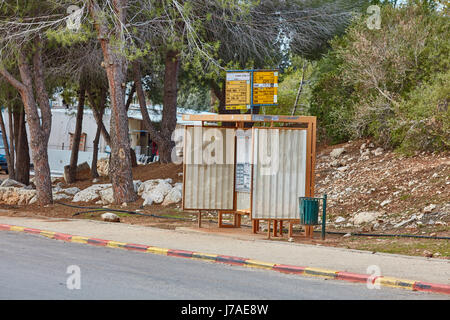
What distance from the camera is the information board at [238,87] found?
15906mm

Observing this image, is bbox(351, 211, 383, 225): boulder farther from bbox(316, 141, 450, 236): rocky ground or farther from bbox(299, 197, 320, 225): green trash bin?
bbox(299, 197, 320, 225): green trash bin

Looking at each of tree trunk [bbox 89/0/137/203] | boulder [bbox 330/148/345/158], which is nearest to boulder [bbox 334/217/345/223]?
boulder [bbox 330/148/345/158]

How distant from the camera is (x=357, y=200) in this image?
1912 cm

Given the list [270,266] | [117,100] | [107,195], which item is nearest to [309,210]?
[270,266]

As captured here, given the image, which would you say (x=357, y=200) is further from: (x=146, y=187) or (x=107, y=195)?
(x=107, y=195)

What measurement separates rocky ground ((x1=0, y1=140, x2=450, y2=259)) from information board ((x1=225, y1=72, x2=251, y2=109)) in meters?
3.34

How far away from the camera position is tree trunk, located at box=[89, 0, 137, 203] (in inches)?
809

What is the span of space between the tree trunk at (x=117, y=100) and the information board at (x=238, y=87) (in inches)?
211

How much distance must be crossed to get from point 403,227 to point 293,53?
483 inches

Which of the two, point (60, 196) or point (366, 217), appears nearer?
point (366, 217)

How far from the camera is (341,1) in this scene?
1037 inches

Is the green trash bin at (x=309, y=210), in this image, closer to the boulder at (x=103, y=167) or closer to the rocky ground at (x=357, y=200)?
the rocky ground at (x=357, y=200)

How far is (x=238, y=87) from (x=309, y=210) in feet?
11.3
